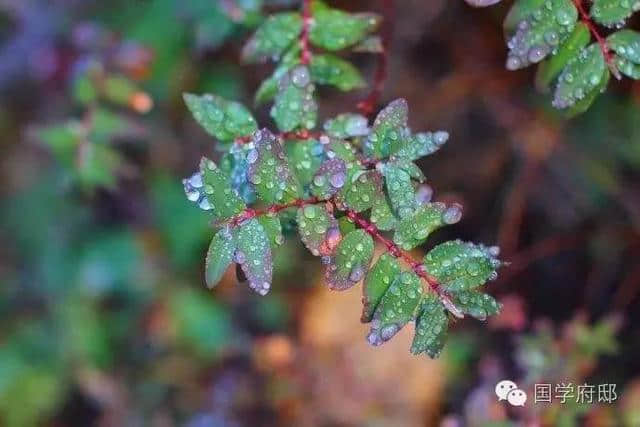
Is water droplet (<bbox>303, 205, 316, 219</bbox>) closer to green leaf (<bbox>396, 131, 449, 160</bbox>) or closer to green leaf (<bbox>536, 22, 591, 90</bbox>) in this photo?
green leaf (<bbox>396, 131, 449, 160</bbox>)

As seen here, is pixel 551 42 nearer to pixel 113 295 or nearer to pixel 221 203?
pixel 221 203

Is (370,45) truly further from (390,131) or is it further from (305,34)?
(390,131)

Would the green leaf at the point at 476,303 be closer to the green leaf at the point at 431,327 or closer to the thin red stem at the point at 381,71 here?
the green leaf at the point at 431,327

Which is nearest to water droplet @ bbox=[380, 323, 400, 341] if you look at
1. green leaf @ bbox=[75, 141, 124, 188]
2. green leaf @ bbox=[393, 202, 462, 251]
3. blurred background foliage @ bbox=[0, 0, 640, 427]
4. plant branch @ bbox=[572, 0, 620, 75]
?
green leaf @ bbox=[393, 202, 462, 251]

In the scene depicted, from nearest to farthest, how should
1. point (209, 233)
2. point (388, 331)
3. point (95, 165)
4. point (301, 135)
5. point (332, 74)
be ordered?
point (388, 331) → point (301, 135) → point (332, 74) → point (95, 165) → point (209, 233)

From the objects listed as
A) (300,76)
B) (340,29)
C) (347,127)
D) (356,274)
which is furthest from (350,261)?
(340,29)

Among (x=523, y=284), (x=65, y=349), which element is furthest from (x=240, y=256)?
(x=65, y=349)

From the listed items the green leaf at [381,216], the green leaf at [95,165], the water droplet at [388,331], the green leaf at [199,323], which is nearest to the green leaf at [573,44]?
the green leaf at [381,216]
